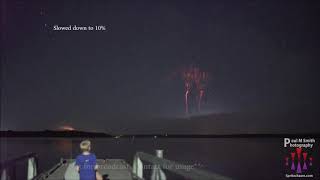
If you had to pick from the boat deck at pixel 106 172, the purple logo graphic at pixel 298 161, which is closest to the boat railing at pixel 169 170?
the boat deck at pixel 106 172

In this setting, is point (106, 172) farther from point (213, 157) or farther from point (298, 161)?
point (213, 157)

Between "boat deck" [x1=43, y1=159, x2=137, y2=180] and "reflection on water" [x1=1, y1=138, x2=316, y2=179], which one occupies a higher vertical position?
"boat deck" [x1=43, y1=159, x2=137, y2=180]

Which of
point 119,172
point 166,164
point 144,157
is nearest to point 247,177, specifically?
point 119,172

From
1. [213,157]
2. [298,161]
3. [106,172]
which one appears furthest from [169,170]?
[213,157]

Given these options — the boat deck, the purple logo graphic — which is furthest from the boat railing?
the purple logo graphic

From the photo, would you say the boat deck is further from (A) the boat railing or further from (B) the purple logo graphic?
(B) the purple logo graphic

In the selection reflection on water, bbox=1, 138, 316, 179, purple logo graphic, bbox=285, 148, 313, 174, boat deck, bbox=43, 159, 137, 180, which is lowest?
reflection on water, bbox=1, 138, 316, 179

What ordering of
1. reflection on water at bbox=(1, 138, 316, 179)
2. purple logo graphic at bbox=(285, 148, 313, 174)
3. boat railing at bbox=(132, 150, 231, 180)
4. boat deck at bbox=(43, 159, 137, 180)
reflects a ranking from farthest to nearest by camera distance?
reflection on water at bbox=(1, 138, 316, 179), boat deck at bbox=(43, 159, 137, 180), purple logo graphic at bbox=(285, 148, 313, 174), boat railing at bbox=(132, 150, 231, 180)

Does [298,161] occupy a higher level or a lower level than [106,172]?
higher

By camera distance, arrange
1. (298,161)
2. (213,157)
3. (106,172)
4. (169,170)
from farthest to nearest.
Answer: (213,157)
(106,172)
(298,161)
(169,170)

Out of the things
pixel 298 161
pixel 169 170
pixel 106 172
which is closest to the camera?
pixel 169 170

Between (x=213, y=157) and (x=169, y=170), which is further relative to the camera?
(x=213, y=157)

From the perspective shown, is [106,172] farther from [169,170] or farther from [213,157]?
[213,157]

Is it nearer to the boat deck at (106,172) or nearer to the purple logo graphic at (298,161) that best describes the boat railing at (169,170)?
the boat deck at (106,172)
